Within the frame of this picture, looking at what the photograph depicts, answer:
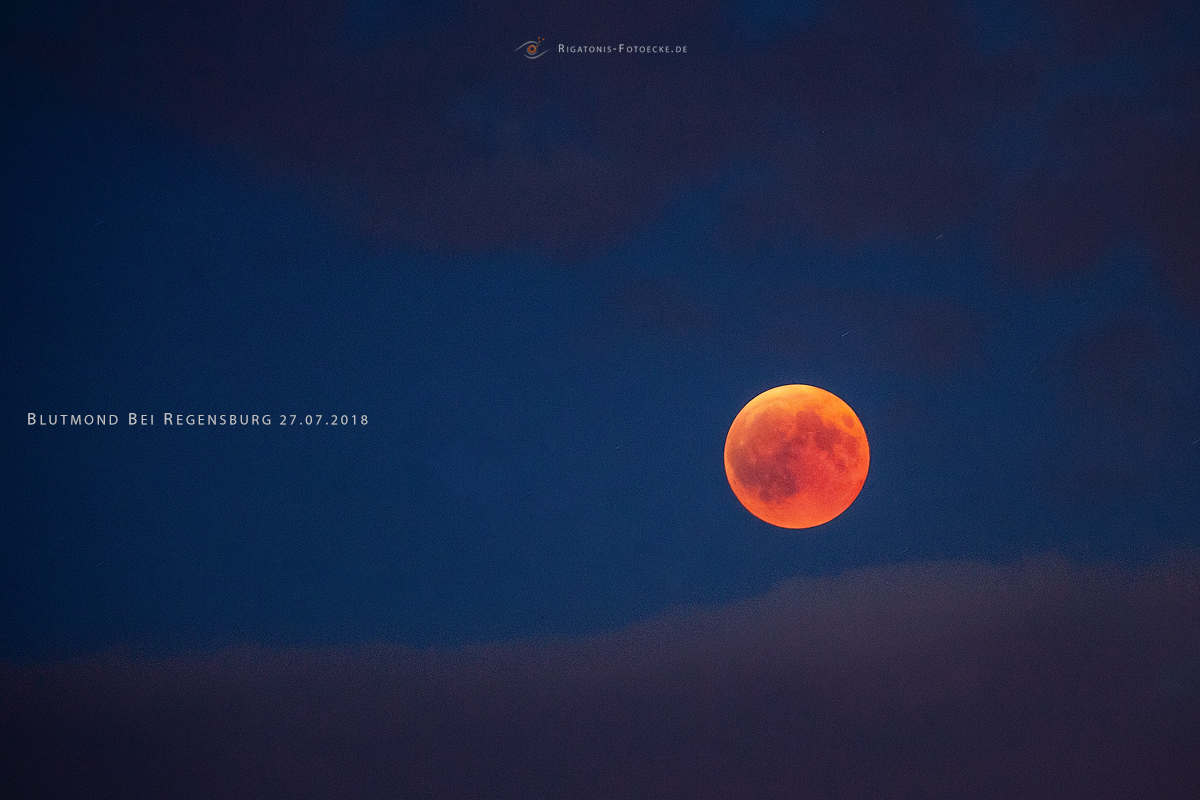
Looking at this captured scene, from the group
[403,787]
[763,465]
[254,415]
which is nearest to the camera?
[763,465]

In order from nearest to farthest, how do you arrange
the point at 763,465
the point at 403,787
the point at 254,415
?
the point at 763,465
the point at 254,415
the point at 403,787

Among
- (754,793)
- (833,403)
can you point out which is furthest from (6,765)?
(833,403)

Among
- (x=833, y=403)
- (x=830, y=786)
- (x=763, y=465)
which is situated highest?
(x=833, y=403)

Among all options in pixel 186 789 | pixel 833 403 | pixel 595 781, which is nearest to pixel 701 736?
pixel 595 781

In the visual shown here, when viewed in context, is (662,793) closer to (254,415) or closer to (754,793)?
(754,793)

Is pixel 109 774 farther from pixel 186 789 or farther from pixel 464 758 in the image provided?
pixel 464 758

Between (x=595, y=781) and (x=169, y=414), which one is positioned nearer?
(x=169, y=414)

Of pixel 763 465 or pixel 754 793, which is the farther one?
pixel 754 793

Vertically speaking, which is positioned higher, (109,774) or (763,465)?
(763,465)

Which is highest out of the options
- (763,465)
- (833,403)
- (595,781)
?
(833,403)
